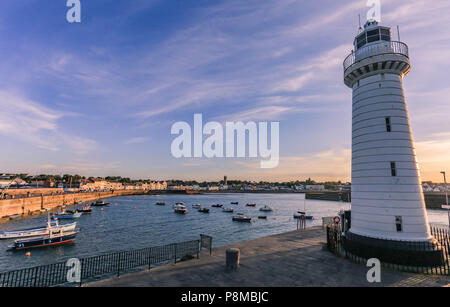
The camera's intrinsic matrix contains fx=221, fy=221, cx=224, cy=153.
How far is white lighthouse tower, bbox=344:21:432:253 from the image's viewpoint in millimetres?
13094

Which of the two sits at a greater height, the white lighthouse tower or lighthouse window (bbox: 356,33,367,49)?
lighthouse window (bbox: 356,33,367,49)

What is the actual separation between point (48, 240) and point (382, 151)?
144 feet

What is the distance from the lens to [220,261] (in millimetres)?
13719

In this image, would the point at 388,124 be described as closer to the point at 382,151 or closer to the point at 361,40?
the point at 382,151

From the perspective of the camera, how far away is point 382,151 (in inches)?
543

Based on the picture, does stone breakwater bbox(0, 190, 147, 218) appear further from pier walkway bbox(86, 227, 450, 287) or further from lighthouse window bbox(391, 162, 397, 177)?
lighthouse window bbox(391, 162, 397, 177)

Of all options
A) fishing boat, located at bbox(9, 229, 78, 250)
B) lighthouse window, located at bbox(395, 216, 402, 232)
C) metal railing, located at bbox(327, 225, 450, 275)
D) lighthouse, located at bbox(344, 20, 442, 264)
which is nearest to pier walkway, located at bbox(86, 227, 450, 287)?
metal railing, located at bbox(327, 225, 450, 275)

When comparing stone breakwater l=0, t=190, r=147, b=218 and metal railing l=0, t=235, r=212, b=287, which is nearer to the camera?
metal railing l=0, t=235, r=212, b=287

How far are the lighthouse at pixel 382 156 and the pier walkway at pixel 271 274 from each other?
1.84 metres

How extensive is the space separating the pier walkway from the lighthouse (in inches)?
72.6
